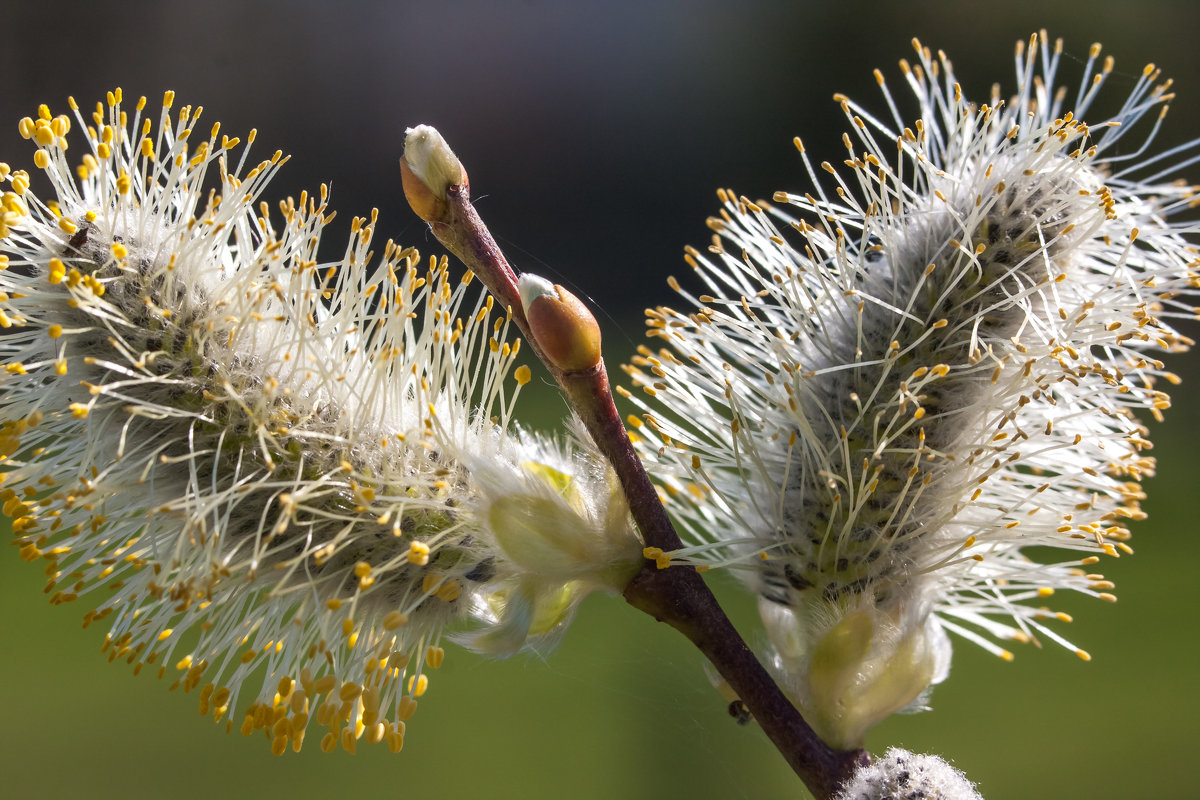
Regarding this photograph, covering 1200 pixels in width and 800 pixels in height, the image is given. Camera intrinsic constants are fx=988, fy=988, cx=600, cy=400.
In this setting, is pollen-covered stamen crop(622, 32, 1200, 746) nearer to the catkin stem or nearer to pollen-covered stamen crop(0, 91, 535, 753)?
the catkin stem

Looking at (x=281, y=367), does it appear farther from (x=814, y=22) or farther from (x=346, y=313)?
(x=814, y=22)

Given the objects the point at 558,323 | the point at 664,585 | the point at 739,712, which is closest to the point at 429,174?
the point at 558,323

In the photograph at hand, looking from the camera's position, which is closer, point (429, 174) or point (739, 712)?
point (429, 174)

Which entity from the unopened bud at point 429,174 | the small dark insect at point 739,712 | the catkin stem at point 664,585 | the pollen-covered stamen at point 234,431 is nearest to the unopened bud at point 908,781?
the catkin stem at point 664,585

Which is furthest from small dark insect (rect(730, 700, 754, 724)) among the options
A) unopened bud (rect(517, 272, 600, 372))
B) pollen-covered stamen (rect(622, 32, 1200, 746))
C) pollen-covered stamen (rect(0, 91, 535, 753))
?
unopened bud (rect(517, 272, 600, 372))

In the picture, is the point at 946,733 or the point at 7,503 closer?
the point at 7,503

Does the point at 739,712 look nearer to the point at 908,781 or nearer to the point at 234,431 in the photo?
the point at 908,781

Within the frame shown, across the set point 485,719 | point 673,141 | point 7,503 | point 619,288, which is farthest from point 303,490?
point 673,141

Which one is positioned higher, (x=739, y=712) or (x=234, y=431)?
(x=234, y=431)
